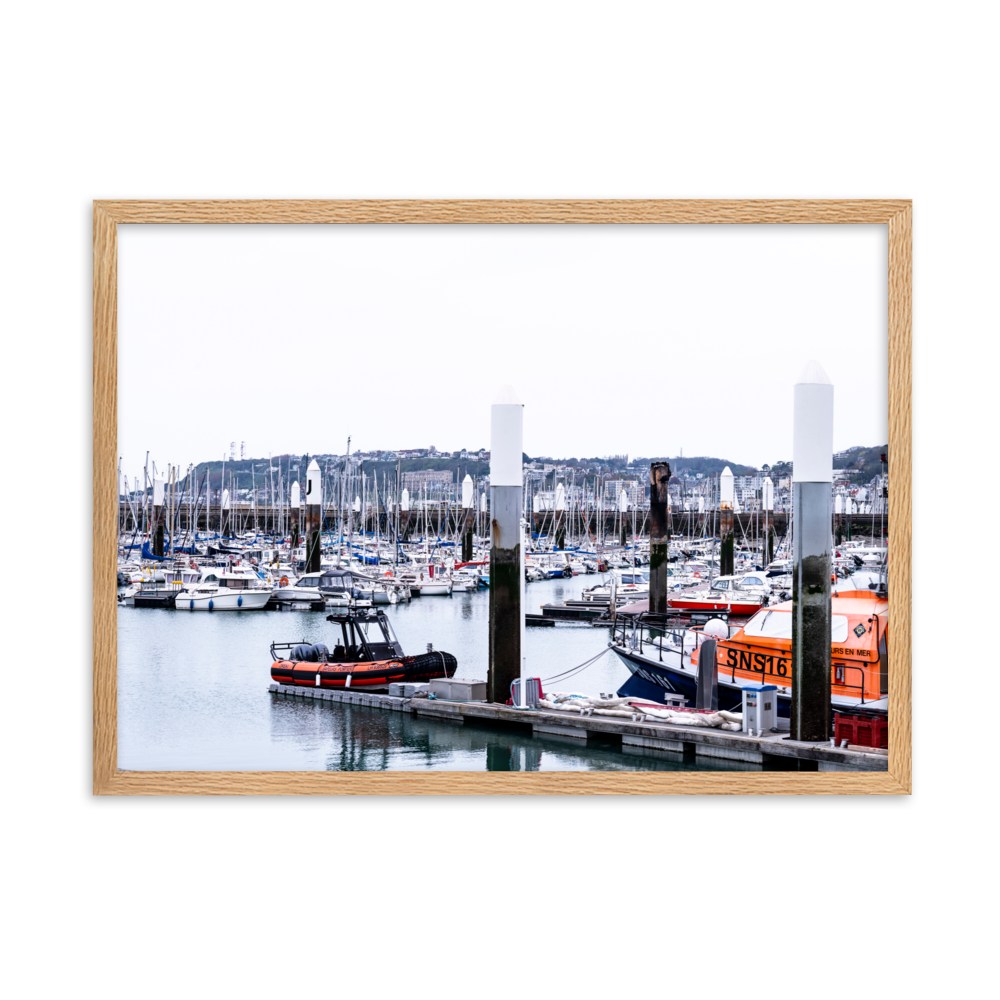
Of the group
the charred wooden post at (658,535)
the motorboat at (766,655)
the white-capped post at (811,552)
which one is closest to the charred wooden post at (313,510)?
the charred wooden post at (658,535)

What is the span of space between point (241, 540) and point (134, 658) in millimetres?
2461

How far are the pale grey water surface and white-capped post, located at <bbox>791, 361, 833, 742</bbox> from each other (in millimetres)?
541

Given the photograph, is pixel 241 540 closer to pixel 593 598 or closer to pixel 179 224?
pixel 179 224

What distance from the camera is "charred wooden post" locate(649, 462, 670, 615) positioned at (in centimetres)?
668

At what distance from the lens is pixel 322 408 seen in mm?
6148

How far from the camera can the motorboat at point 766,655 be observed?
18.9 feet

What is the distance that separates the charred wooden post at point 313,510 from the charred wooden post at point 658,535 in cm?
228

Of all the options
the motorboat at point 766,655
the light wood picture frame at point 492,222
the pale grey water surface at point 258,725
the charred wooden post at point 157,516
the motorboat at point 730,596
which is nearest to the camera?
the light wood picture frame at point 492,222

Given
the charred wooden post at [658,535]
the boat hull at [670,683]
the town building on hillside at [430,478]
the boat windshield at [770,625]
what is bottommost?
the boat hull at [670,683]

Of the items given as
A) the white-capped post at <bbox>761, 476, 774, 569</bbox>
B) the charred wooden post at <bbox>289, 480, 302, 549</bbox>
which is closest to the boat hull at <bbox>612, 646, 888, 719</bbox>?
the white-capped post at <bbox>761, 476, 774, 569</bbox>

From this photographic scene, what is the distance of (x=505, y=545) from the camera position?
267 inches

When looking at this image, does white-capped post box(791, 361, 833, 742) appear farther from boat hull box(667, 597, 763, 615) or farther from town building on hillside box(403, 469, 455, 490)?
town building on hillside box(403, 469, 455, 490)

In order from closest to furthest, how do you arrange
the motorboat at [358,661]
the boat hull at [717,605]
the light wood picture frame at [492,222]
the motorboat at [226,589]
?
the light wood picture frame at [492,222], the boat hull at [717,605], the motorboat at [358,661], the motorboat at [226,589]

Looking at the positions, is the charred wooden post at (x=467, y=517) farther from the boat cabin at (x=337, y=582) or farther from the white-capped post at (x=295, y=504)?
the boat cabin at (x=337, y=582)
